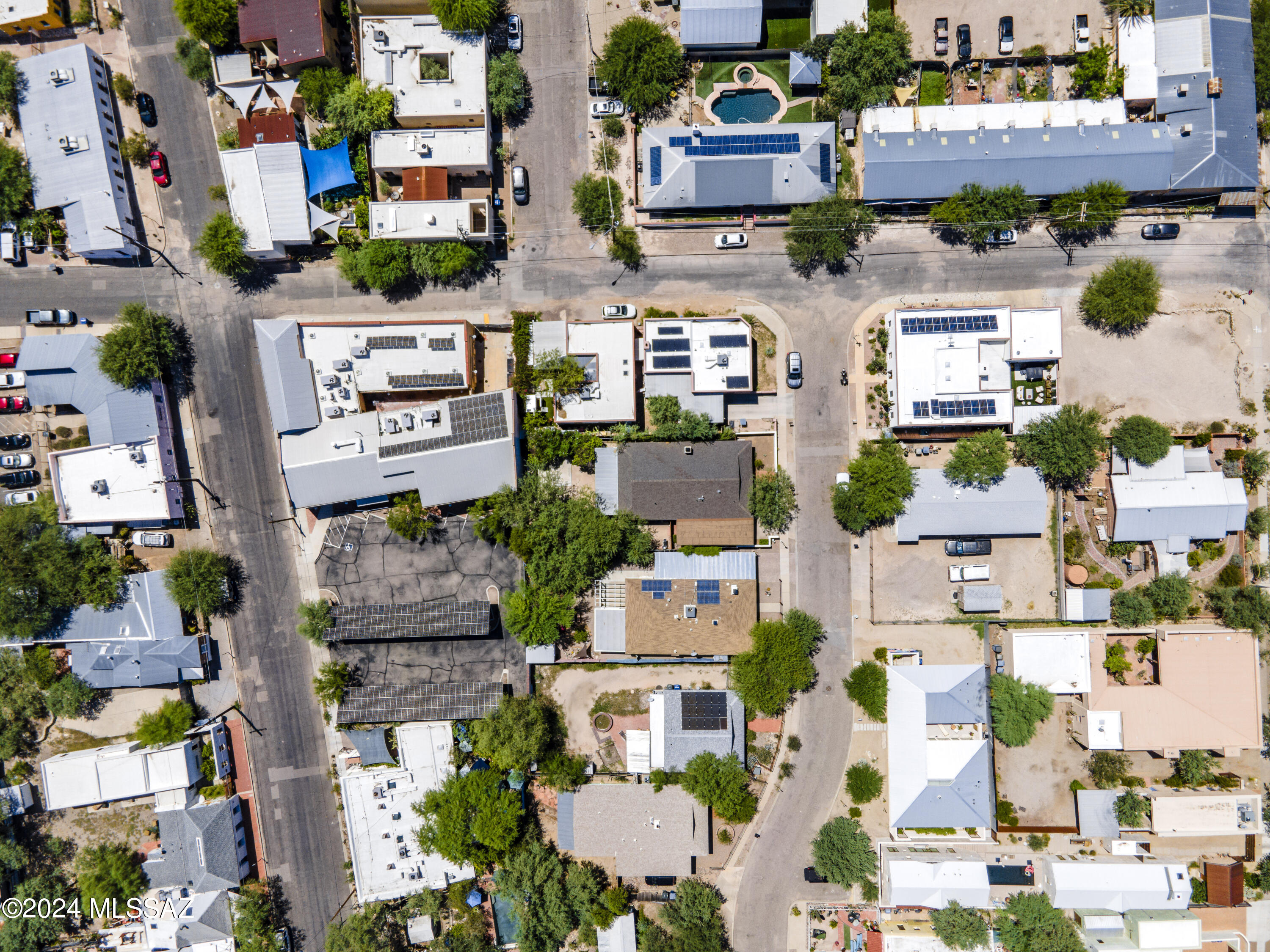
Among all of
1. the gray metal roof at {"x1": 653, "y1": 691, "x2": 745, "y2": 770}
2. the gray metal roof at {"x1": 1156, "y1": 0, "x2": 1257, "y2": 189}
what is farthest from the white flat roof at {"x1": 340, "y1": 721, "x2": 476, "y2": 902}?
the gray metal roof at {"x1": 1156, "y1": 0, "x2": 1257, "y2": 189}

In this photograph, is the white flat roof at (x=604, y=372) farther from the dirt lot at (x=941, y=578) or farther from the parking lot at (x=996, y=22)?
the parking lot at (x=996, y=22)

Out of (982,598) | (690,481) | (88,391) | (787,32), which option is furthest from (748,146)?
(88,391)

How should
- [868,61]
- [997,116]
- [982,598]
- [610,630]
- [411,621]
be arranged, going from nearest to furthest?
[868,61]
[997,116]
[411,621]
[982,598]
[610,630]

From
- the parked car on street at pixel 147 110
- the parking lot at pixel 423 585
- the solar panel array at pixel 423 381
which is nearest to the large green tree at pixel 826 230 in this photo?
the solar panel array at pixel 423 381

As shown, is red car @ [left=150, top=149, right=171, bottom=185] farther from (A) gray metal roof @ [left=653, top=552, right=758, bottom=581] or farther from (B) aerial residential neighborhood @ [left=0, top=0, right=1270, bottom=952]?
(A) gray metal roof @ [left=653, top=552, right=758, bottom=581]

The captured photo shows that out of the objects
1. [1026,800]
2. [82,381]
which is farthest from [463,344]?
[1026,800]

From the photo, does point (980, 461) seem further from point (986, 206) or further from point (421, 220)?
point (421, 220)
